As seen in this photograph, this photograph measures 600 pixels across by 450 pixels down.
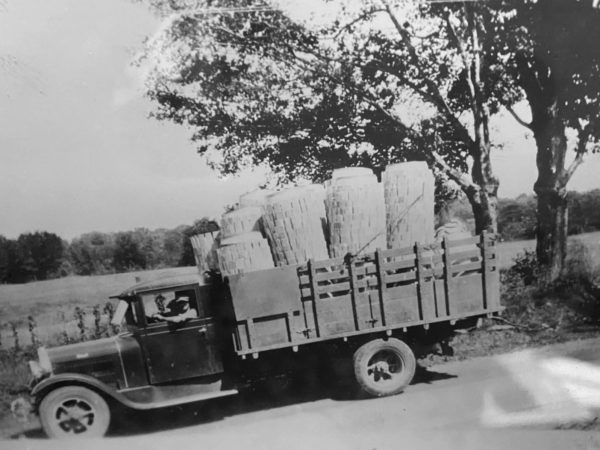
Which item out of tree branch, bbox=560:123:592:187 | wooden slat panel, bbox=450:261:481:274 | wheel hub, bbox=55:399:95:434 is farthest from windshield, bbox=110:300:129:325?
tree branch, bbox=560:123:592:187

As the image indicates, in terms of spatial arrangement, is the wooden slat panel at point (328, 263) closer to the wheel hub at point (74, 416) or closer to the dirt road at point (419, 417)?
the dirt road at point (419, 417)

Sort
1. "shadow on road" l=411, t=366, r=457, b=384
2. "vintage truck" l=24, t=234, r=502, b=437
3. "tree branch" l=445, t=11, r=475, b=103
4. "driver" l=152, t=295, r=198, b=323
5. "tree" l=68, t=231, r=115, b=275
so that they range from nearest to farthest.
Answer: "vintage truck" l=24, t=234, r=502, b=437 → "tree" l=68, t=231, r=115, b=275 → "driver" l=152, t=295, r=198, b=323 → "shadow on road" l=411, t=366, r=457, b=384 → "tree branch" l=445, t=11, r=475, b=103

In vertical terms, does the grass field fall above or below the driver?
above

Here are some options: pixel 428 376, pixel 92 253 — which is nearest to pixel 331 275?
pixel 428 376

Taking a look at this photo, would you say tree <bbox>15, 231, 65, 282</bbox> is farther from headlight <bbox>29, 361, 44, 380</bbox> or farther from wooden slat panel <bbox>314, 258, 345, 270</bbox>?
wooden slat panel <bbox>314, 258, 345, 270</bbox>

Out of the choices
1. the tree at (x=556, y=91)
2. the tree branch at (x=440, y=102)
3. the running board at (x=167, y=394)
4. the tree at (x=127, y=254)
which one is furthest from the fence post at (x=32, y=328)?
the tree at (x=556, y=91)

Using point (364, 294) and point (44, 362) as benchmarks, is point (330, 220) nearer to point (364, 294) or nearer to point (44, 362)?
point (364, 294)

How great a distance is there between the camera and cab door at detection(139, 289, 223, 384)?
3.71 m

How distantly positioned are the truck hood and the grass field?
0.35 meters

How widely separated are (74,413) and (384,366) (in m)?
Result: 2.48

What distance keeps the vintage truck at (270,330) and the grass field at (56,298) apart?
1.13 feet

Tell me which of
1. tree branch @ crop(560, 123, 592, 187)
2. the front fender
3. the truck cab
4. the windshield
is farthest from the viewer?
tree branch @ crop(560, 123, 592, 187)

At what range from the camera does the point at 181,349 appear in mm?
3746

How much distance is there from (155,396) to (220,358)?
0.57 meters
